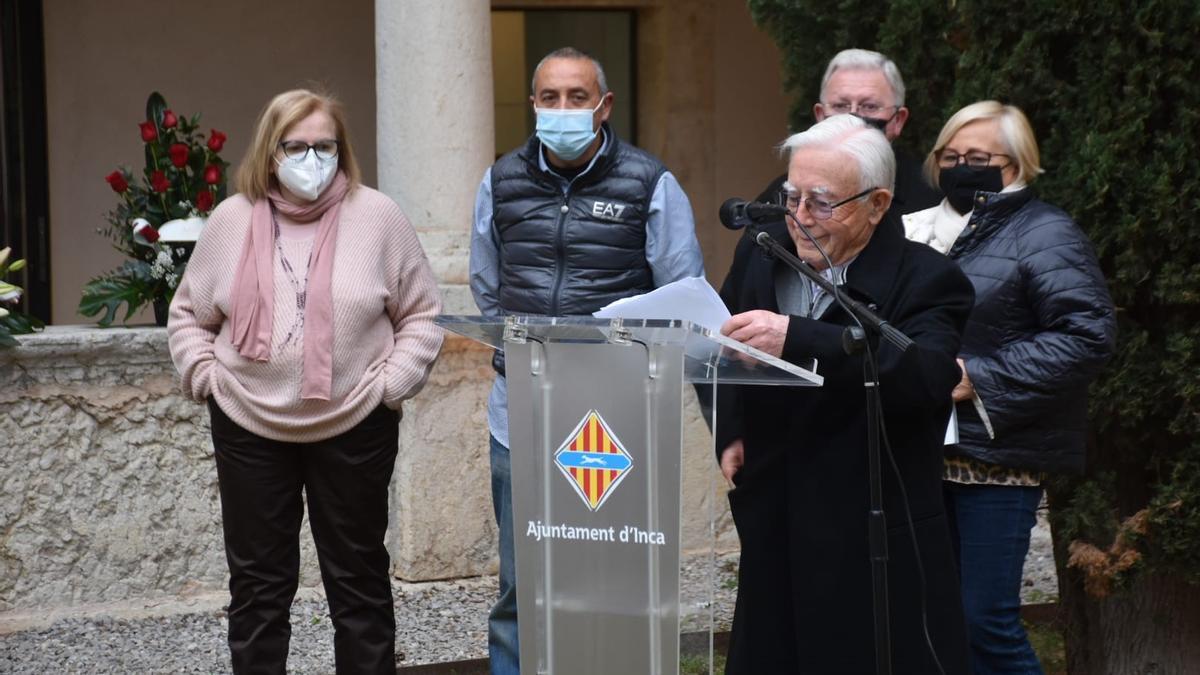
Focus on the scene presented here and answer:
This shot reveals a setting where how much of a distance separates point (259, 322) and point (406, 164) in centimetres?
252

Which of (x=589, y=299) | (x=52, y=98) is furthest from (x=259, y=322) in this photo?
(x=52, y=98)

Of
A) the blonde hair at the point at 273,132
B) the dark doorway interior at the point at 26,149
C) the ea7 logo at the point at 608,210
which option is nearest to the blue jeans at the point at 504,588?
the ea7 logo at the point at 608,210

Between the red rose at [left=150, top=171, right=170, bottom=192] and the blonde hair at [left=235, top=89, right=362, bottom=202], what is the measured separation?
1.94m

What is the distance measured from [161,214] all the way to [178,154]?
0.88ft

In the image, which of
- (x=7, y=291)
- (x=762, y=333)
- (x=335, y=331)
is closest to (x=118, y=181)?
(x=7, y=291)

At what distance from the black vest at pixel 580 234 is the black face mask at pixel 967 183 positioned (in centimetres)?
84

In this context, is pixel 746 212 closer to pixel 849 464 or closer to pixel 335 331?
pixel 849 464

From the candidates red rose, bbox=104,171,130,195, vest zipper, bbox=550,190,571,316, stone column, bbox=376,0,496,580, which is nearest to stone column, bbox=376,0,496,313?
stone column, bbox=376,0,496,580

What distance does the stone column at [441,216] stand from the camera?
275 inches

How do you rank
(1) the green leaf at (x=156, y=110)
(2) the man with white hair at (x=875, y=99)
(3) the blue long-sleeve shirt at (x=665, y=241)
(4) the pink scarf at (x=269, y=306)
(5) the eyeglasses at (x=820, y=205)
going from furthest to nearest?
(1) the green leaf at (x=156, y=110)
(2) the man with white hair at (x=875, y=99)
(3) the blue long-sleeve shirt at (x=665, y=241)
(4) the pink scarf at (x=269, y=306)
(5) the eyeglasses at (x=820, y=205)

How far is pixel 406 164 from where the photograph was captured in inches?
278

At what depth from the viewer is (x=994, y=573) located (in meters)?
4.39

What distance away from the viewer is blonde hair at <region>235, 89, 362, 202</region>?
4.72 m

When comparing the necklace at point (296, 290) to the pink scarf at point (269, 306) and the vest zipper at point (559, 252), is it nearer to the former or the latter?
the pink scarf at point (269, 306)
